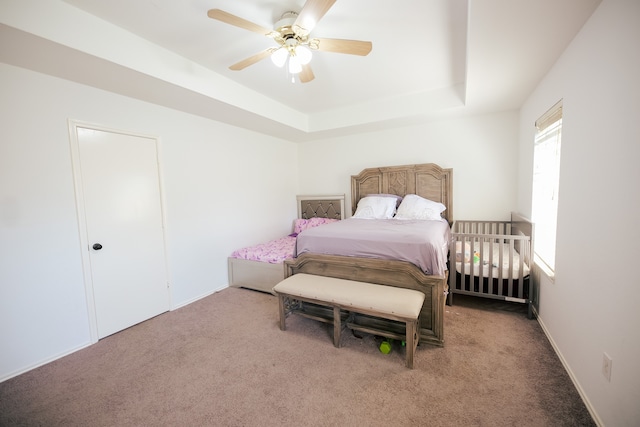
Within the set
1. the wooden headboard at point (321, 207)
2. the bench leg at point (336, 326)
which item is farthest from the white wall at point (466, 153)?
the bench leg at point (336, 326)

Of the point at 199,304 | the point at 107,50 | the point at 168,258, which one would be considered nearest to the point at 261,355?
the point at 199,304

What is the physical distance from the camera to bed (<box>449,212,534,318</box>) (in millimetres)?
2561

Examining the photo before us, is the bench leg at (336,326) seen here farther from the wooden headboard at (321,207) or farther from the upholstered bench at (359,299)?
the wooden headboard at (321,207)

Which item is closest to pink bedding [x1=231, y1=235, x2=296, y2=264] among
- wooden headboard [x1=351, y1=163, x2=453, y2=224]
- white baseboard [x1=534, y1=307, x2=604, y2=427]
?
wooden headboard [x1=351, y1=163, x2=453, y2=224]

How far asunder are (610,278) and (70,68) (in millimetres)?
3889

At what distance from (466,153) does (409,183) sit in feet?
2.98

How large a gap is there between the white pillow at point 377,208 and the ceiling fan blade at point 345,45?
232 centimetres

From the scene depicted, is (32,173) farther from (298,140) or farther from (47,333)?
(298,140)

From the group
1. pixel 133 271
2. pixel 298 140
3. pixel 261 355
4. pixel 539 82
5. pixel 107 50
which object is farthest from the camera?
pixel 298 140

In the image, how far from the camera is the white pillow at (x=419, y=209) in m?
3.64

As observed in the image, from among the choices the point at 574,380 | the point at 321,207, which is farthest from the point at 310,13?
the point at 321,207

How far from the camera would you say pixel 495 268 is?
267 cm

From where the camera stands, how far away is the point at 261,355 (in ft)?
7.04

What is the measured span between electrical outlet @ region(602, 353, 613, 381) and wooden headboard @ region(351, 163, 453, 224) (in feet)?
8.75
